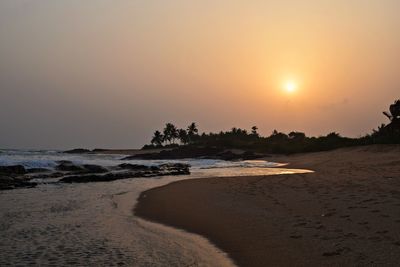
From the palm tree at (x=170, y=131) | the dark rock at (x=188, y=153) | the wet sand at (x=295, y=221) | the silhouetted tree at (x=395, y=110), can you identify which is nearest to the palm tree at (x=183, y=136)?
the palm tree at (x=170, y=131)

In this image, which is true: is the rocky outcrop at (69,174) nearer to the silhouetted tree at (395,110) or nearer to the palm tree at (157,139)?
the silhouetted tree at (395,110)

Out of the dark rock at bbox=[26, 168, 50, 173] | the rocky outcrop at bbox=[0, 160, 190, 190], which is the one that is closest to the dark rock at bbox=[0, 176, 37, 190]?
the rocky outcrop at bbox=[0, 160, 190, 190]

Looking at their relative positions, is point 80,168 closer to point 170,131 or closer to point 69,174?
point 69,174

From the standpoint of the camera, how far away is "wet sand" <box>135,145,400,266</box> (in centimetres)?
745

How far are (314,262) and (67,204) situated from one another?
10.7 m

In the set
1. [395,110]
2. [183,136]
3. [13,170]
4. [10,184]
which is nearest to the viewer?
[10,184]

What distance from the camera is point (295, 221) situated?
10.5 m

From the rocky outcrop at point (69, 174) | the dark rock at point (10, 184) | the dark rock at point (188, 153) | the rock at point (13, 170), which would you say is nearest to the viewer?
the dark rock at point (10, 184)

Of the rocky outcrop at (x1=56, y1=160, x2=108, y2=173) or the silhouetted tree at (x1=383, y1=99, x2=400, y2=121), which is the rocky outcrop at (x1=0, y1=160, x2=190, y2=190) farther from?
the silhouetted tree at (x1=383, y1=99, x2=400, y2=121)

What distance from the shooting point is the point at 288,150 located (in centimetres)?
6550

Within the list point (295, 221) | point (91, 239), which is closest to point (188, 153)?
point (295, 221)

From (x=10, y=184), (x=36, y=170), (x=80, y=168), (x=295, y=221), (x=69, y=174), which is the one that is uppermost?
(x=80, y=168)

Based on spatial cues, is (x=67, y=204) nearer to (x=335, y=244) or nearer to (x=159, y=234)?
(x=159, y=234)

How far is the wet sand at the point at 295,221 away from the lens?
24.4 feet
